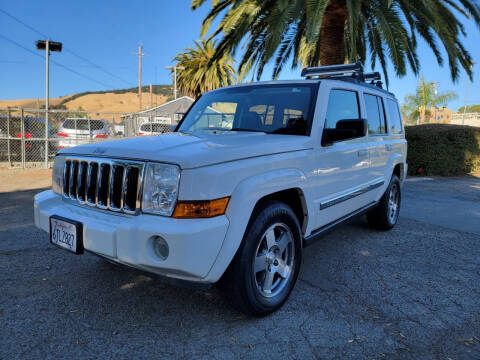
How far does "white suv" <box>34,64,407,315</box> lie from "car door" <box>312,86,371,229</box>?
1cm

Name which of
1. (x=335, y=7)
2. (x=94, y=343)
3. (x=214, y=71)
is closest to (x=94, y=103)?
(x=214, y=71)

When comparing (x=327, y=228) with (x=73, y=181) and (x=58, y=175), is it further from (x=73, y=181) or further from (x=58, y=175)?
(x=58, y=175)

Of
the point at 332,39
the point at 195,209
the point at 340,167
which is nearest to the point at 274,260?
the point at 195,209

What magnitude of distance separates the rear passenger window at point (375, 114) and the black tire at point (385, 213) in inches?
32.9

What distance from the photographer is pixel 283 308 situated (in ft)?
9.20

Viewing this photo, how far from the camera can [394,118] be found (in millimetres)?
5145

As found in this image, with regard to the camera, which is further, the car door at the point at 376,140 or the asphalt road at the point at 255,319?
the car door at the point at 376,140

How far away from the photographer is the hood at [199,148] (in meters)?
2.19

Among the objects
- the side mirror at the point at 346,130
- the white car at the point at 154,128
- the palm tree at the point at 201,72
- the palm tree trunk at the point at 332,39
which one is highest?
the palm tree at the point at 201,72

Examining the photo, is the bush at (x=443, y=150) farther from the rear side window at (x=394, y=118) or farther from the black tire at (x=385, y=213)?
the black tire at (x=385, y=213)

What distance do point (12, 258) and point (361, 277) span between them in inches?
140

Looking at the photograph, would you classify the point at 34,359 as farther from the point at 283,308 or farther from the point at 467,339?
the point at 467,339

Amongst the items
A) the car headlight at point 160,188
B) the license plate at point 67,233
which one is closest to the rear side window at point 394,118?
the car headlight at point 160,188

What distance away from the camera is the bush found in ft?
37.8
